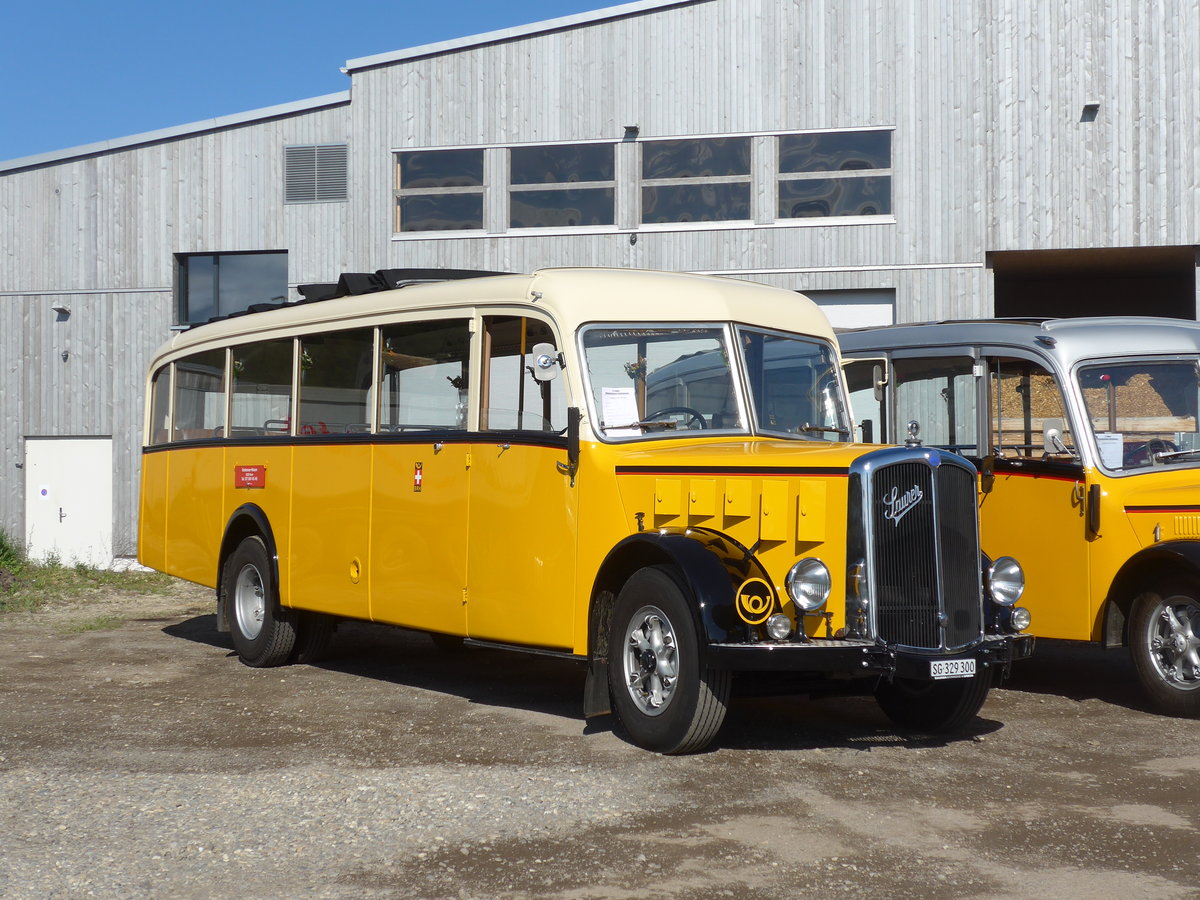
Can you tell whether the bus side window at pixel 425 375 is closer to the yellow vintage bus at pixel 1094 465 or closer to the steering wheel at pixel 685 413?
the steering wheel at pixel 685 413

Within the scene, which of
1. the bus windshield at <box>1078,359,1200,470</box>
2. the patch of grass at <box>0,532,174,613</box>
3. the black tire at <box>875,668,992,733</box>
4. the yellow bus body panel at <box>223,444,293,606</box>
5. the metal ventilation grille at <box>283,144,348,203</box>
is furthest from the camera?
the metal ventilation grille at <box>283,144,348,203</box>

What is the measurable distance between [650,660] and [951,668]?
1.55 m

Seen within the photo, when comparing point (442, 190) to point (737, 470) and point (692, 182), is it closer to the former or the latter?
point (692, 182)

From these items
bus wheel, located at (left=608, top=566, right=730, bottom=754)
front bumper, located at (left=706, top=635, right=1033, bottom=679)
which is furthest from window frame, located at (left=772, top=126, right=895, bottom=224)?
front bumper, located at (left=706, top=635, right=1033, bottom=679)

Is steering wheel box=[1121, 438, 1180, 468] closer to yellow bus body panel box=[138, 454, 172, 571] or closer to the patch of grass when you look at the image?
yellow bus body panel box=[138, 454, 172, 571]

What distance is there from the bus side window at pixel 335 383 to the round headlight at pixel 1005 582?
4.42 meters

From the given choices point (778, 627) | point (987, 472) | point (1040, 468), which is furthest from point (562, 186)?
point (778, 627)

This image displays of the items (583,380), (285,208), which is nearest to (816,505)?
(583,380)

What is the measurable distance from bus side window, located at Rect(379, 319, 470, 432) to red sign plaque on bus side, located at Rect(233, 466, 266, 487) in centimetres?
196

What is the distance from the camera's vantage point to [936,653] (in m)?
7.39

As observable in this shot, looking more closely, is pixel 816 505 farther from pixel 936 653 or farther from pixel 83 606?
pixel 83 606

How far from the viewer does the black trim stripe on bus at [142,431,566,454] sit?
8.41 metres

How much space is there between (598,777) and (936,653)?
6.18 feet

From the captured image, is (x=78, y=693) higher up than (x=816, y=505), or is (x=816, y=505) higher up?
(x=816, y=505)
